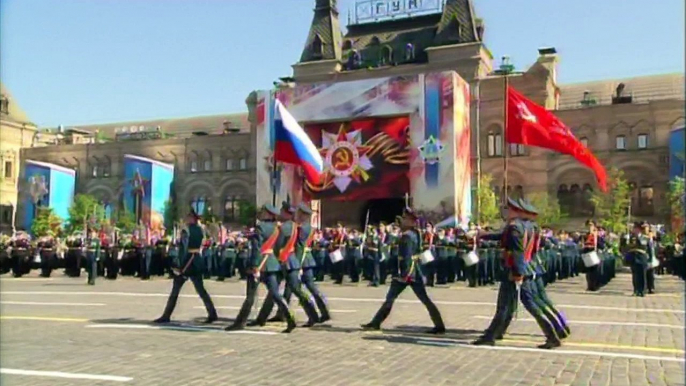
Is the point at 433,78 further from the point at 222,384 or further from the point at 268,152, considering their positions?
the point at 222,384

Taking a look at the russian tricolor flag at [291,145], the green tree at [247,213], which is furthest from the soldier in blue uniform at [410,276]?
the green tree at [247,213]

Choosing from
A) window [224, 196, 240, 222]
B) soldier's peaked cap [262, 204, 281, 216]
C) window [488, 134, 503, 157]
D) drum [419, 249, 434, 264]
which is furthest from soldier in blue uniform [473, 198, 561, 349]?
window [224, 196, 240, 222]

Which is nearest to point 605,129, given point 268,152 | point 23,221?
point 268,152

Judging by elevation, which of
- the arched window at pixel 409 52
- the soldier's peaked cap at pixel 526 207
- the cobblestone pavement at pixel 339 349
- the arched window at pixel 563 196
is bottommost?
the cobblestone pavement at pixel 339 349

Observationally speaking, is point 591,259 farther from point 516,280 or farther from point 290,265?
point 290,265

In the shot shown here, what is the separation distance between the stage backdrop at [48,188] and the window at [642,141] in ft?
160

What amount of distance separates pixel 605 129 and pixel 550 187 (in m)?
5.49

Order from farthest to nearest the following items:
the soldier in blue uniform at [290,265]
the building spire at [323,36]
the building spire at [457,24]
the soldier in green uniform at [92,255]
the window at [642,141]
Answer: the building spire at [323,36] < the building spire at [457,24] < the window at [642,141] < the soldier in green uniform at [92,255] < the soldier in blue uniform at [290,265]

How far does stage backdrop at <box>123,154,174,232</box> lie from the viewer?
65.0 metres

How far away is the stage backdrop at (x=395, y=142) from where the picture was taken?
44.2 m

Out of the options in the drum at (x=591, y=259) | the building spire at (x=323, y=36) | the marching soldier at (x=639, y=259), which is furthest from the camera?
the building spire at (x=323, y=36)

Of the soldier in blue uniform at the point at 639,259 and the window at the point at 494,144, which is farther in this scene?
the window at the point at 494,144

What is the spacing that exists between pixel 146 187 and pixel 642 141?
138 ft

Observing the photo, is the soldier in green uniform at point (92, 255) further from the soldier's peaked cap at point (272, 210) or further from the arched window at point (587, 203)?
the arched window at point (587, 203)
